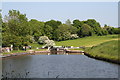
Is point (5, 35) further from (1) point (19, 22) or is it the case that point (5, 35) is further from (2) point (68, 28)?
(2) point (68, 28)

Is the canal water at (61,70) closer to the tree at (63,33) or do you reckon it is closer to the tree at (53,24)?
the tree at (63,33)

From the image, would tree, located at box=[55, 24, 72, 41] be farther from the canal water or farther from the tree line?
the canal water

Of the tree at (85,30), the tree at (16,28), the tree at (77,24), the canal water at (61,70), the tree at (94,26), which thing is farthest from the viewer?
the tree at (77,24)

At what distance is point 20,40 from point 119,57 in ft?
116

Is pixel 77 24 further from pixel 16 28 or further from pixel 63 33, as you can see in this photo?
pixel 16 28

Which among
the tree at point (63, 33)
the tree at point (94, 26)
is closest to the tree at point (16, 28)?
the tree at point (63, 33)


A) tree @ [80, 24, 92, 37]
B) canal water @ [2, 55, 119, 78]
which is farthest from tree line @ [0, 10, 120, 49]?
canal water @ [2, 55, 119, 78]

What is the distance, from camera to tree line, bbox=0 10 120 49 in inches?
2766

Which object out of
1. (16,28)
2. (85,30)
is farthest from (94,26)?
(16,28)

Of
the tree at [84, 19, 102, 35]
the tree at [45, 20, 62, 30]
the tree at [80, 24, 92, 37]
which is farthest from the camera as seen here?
the tree at [84, 19, 102, 35]

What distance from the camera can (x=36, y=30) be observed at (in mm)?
108125

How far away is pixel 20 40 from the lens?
232 ft

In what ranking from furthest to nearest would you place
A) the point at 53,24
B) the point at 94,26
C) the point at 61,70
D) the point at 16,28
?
1. the point at 94,26
2. the point at 53,24
3. the point at 16,28
4. the point at 61,70

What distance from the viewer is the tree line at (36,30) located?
70.2 meters
